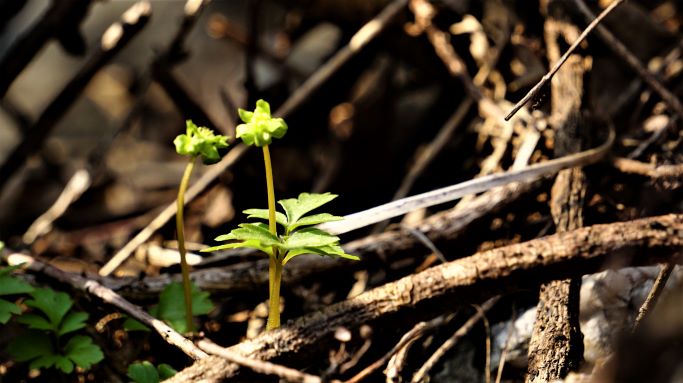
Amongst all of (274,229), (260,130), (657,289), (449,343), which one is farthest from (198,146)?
(657,289)

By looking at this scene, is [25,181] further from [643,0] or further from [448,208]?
[643,0]

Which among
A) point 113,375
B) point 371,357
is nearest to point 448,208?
point 371,357

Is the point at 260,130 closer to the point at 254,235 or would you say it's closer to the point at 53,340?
the point at 254,235

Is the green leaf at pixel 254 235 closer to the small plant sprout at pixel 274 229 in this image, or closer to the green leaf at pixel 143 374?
the small plant sprout at pixel 274 229

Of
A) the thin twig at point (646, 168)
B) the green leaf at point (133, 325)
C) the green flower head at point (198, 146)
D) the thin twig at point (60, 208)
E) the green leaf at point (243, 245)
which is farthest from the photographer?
the thin twig at point (60, 208)

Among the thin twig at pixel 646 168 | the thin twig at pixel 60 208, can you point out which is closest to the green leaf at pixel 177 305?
the thin twig at pixel 60 208

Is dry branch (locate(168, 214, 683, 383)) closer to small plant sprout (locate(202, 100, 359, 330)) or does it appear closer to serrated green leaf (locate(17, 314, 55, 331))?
small plant sprout (locate(202, 100, 359, 330))
